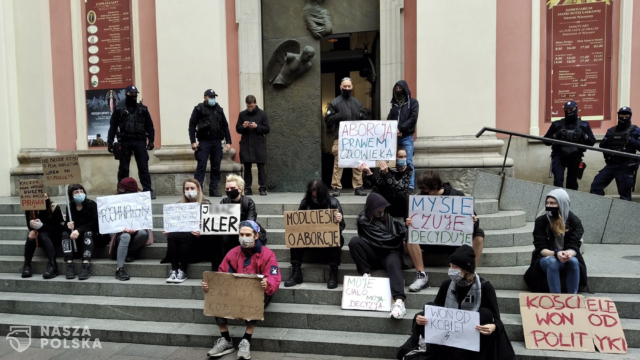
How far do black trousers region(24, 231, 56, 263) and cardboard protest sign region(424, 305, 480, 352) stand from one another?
5.20 m

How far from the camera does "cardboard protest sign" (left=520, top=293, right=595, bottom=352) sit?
435 cm

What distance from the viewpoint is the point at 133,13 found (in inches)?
391

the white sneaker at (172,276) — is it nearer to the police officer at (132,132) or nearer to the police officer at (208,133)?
the police officer at (208,133)

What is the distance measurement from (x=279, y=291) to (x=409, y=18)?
231 inches

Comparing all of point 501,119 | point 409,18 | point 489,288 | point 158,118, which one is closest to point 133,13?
point 158,118

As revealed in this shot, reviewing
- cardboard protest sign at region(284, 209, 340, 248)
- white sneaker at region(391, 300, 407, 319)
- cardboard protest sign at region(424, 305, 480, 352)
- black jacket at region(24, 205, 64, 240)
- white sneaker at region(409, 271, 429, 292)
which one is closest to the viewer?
cardboard protest sign at region(424, 305, 480, 352)

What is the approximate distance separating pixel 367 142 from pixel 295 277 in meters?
2.11

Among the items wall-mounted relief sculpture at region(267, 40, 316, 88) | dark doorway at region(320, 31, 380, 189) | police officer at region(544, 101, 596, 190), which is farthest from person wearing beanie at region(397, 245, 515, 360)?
wall-mounted relief sculpture at region(267, 40, 316, 88)

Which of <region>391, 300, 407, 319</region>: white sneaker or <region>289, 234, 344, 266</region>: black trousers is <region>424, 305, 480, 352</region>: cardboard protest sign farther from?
<region>289, 234, 344, 266</region>: black trousers

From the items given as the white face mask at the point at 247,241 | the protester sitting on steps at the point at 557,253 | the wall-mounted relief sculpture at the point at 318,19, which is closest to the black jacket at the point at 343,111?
the wall-mounted relief sculpture at the point at 318,19

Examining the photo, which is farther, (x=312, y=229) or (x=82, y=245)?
(x=82, y=245)

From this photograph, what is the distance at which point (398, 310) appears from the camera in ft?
15.9

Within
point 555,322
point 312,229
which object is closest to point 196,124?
point 312,229

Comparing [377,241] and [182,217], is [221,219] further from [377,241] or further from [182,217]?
[377,241]
